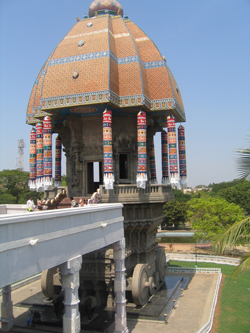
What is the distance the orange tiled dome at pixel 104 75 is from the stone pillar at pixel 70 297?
1030cm

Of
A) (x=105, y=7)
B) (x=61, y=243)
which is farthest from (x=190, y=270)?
(x=105, y=7)

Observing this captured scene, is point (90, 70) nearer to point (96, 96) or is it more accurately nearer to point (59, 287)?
point (96, 96)

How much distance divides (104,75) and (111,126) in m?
3.01

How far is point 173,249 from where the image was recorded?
4262 centimetres

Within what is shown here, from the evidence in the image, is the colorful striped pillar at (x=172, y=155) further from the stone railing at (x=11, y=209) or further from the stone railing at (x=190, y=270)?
the stone railing at (x=190, y=270)

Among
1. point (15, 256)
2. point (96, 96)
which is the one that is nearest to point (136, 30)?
point (96, 96)

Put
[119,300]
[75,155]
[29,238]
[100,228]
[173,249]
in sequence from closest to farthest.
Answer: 1. [29,238]
2. [100,228]
3. [119,300]
4. [75,155]
5. [173,249]

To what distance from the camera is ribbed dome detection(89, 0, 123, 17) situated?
23.8 metres

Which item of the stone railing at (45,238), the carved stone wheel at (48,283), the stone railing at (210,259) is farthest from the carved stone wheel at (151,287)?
the stone railing at (210,259)

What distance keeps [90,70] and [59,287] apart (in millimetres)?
13076

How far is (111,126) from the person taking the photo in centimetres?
1989

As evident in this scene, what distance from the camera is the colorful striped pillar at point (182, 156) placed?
22.3m

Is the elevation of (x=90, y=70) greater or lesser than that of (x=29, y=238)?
greater

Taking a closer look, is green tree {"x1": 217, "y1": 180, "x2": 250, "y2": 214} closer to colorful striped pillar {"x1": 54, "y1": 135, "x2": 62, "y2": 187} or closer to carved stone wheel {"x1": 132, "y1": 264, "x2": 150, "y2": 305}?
colorful striped pillar {"x1": 54, "y1": 135, "x2": 62, "y2": 187}
